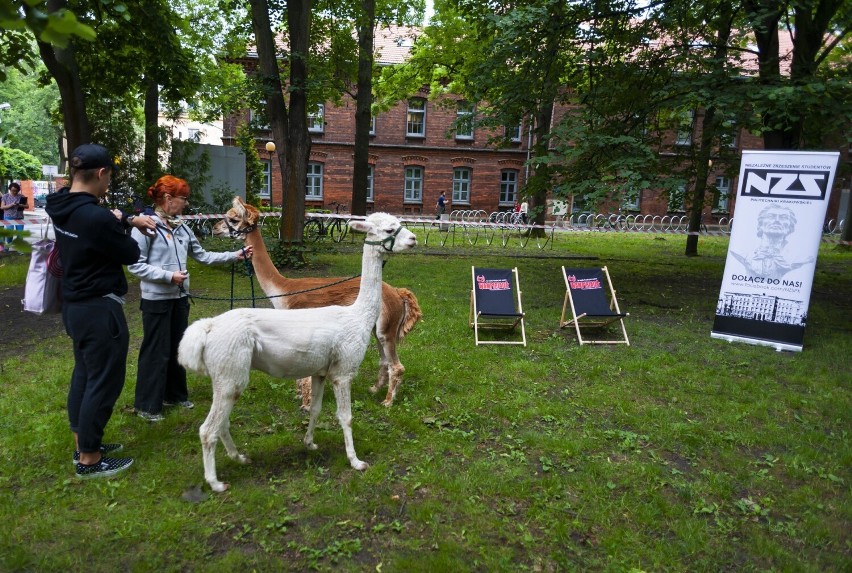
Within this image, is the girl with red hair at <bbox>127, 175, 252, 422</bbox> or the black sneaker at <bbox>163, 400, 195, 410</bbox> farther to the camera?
the black sneaker at <bbox>163, 400, 195, 410</bbox>

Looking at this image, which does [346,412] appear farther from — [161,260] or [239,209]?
[239,209]

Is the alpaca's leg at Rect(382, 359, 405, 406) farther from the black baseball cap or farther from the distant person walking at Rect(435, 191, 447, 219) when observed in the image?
the distant person walking at Rect(435, 191, 447, 219)

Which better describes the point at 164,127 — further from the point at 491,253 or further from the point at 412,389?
the point at 412,389

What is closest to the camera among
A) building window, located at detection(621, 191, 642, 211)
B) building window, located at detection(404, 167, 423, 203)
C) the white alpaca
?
the white alpaca

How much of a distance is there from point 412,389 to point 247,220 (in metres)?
2.37

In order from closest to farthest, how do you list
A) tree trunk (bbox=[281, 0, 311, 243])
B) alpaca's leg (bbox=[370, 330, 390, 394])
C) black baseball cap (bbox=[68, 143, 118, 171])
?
black baseball cap (bbox=[68, 143, 118, 171]) < alpaca's leg (bbox=[370, 330, 390, 394]) < tree trunk (bbox=[281, 0, 311, 243])

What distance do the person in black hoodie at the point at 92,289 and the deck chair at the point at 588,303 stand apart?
5802mm

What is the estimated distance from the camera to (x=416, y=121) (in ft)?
109

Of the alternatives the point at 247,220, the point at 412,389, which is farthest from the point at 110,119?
the point at 412,389

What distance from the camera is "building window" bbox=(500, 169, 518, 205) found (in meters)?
34.1

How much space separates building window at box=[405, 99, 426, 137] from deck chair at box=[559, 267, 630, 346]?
2636 cm

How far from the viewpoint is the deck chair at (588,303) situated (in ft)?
25.6

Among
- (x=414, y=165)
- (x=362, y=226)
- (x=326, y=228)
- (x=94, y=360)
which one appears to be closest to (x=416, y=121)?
(x=414, y=165)

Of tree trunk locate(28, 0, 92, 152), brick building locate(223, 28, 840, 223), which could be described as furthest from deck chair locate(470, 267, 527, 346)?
brick building locate(223, 28, 840, 223)
